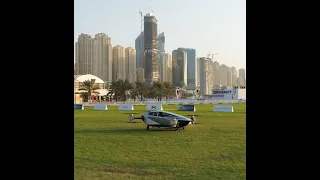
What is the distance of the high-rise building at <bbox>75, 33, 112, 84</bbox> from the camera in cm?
6581

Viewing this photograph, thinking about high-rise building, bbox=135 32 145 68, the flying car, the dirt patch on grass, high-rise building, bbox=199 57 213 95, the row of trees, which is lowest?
the dirt patch on grass

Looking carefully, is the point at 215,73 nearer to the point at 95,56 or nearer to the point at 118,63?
the point at 118,63

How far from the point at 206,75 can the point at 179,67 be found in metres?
7.14

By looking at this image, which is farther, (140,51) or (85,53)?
(140,51)

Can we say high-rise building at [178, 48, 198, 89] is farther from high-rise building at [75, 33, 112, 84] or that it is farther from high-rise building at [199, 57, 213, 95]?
high-rise building at [75, 33, 112, 84]

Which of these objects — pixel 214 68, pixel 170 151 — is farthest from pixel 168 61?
pixel 170 151

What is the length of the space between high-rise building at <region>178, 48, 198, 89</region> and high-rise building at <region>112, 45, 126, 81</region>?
73.6 ft

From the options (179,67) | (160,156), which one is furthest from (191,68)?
(160,156)

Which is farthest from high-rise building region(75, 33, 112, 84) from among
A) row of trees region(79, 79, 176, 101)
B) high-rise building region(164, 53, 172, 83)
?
high-rise building region(164, 53, 172, 83)

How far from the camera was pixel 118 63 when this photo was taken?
70.6 metres

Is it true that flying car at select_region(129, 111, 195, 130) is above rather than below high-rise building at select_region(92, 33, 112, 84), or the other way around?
below
